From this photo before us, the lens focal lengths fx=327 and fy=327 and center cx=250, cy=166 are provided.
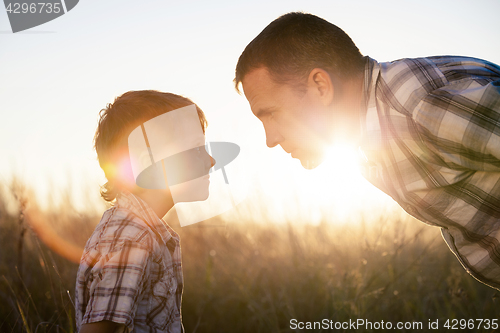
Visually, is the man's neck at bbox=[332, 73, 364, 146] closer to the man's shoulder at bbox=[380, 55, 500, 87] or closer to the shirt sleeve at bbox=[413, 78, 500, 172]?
the man's shoulder at bbox=[380, 55, 500, 87]

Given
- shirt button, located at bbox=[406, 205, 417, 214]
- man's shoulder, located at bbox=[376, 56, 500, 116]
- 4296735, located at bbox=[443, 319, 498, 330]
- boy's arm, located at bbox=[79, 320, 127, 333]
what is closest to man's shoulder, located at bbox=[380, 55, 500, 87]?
man's shoulder, located at bbox=[376, 56, 500, 116]

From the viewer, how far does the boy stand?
1057 millimetres

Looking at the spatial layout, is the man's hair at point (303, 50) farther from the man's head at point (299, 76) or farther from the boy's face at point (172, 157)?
the boy's face at point (172, 157)

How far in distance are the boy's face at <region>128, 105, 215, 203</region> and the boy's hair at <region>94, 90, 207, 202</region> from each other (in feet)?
0.13

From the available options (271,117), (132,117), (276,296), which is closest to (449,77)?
(271,117)

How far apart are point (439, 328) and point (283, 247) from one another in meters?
1.21

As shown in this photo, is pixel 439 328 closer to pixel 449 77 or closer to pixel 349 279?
pixel 349 279

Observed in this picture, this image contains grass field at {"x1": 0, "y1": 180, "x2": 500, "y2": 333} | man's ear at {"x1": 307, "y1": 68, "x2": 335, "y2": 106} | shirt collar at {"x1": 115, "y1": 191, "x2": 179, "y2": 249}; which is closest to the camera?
shirt collar at {"x1": 115, "y1": 191, "x2": 179, "y2": 249}

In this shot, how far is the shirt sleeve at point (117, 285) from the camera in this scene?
40.3 inches

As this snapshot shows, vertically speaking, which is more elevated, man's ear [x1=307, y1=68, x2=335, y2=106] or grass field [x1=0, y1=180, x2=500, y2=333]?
man's ear [x1=307, y1=68, x2=335, y2=106]

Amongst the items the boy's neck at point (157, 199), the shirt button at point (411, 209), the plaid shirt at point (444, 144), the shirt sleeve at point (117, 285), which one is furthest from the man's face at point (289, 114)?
the shirt sleeve at point (117, 285)

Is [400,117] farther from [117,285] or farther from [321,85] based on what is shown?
[117,285]

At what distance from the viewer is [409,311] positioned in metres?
2.15

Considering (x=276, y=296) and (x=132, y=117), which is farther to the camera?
(x=276, y=296)
